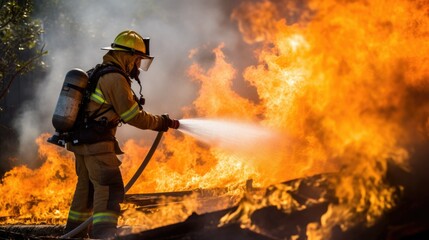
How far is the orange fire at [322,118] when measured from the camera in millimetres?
3963

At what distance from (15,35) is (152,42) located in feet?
11.5

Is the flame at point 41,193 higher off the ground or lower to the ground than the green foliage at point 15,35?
lower

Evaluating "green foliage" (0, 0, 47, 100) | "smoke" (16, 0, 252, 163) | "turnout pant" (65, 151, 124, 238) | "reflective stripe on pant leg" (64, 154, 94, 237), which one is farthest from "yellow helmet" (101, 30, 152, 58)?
"green foliage" (0, 0, 47, 100)

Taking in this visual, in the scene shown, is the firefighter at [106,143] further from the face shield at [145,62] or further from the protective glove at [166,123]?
the face shield at [145,62]

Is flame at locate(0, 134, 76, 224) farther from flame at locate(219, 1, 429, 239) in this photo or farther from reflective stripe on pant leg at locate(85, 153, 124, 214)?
flame at locate(219, 1, 429, 239)

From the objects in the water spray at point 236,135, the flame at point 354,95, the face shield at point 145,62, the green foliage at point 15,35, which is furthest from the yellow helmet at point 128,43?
the green foliage at point 15,35

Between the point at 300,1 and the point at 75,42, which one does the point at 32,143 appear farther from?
the point at 300,1

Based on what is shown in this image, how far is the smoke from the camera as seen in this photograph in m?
11.7

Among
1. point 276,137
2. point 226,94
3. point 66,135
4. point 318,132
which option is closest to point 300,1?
point 226,94

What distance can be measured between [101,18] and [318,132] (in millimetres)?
11081

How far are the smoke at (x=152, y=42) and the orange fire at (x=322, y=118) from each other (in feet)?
6.53

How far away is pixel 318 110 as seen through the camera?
577 cm

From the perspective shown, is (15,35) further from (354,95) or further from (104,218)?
(354,95)

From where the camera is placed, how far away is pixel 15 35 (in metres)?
11.5
